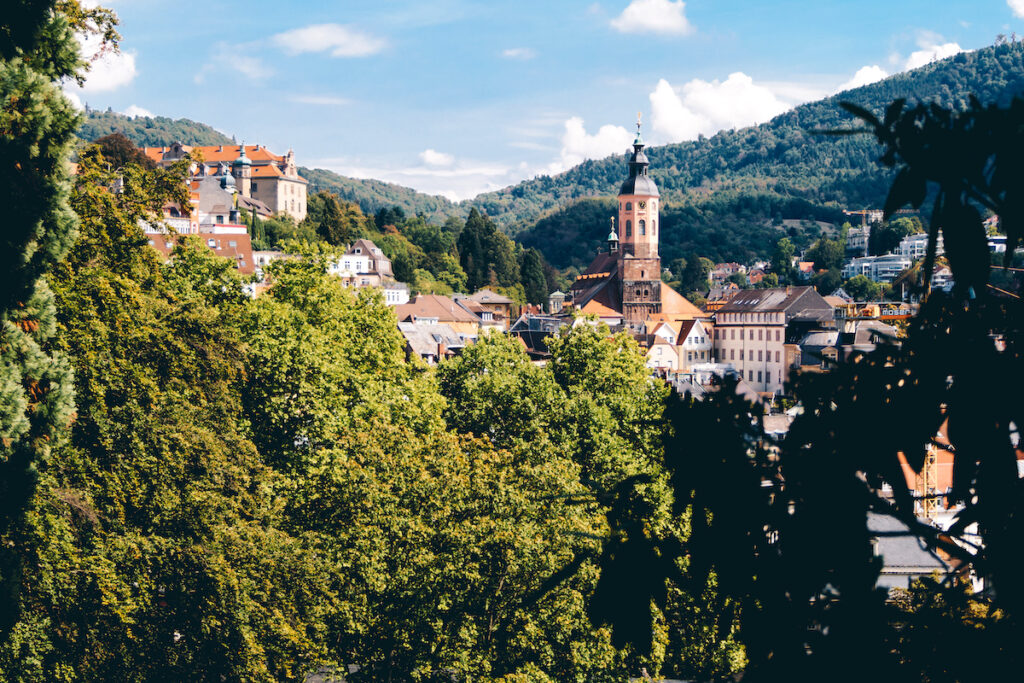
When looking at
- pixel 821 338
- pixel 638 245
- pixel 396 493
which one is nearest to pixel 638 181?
pixel 638 245

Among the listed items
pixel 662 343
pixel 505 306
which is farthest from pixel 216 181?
pixel 662 343

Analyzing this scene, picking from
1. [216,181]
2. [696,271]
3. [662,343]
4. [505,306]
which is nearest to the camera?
[662,343]

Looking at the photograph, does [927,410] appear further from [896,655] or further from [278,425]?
[278,425]

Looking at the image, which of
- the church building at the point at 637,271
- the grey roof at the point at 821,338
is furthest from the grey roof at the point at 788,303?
the church building at the point at 637,271

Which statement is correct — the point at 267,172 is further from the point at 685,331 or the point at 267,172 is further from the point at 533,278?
the point at 685,331

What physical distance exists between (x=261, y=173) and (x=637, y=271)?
272 ft

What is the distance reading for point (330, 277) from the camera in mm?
33094

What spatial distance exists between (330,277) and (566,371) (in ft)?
33.8

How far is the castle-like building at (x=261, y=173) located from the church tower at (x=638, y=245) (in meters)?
67.5

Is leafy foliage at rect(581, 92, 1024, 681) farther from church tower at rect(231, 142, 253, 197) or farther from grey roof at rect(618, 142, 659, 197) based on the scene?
church tower at rect(231, 142, 253, 197)

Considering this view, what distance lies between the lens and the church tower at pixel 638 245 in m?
119

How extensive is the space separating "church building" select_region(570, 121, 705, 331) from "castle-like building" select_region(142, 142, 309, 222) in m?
67.1

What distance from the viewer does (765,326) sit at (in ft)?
360

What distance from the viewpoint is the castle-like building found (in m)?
169
